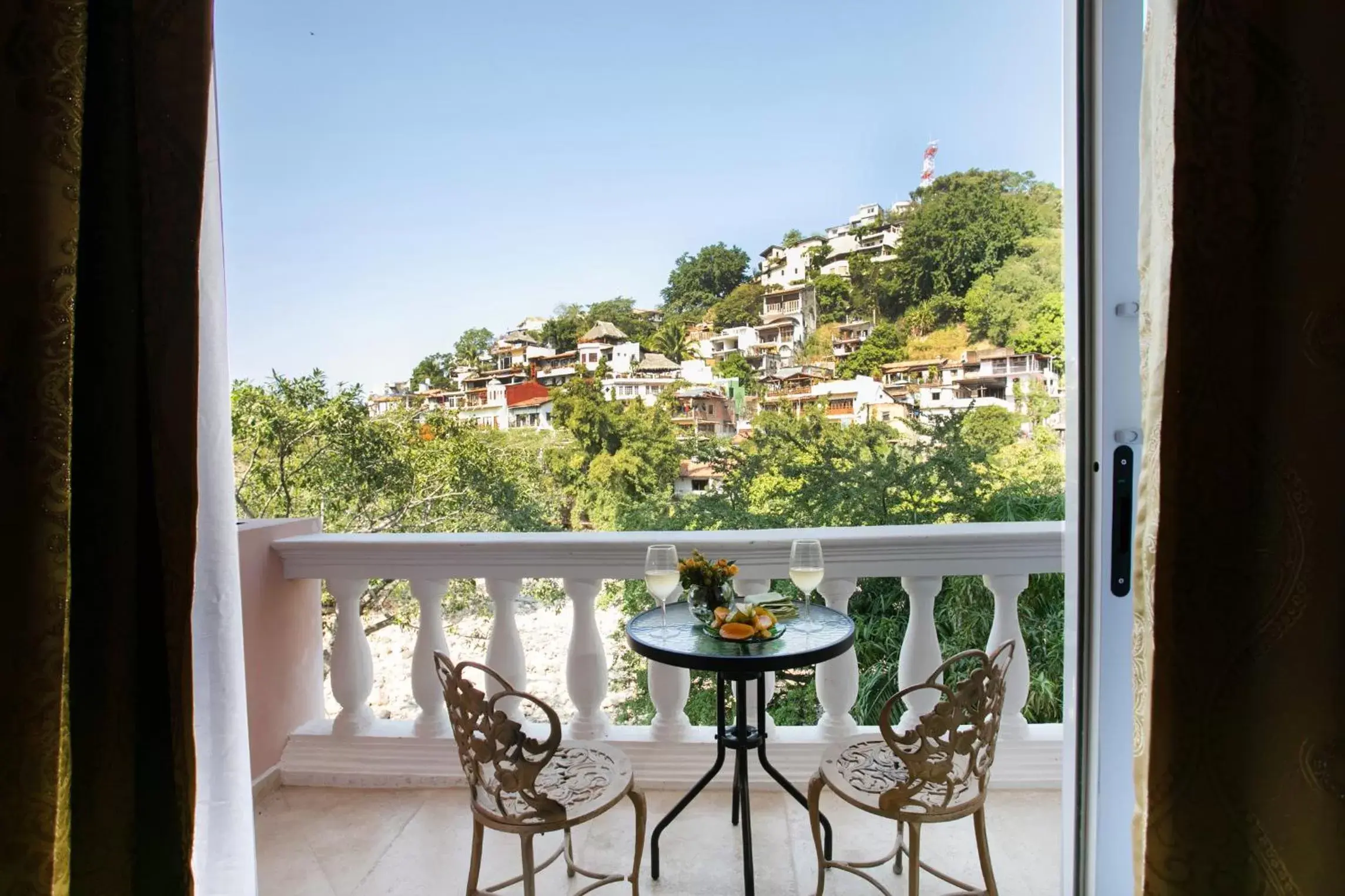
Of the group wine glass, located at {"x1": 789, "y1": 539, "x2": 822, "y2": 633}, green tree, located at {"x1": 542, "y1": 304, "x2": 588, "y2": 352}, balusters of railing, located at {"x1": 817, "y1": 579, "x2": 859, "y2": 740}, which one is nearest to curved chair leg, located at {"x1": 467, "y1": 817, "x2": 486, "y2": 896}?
wine glass, located at {"x1": 789, "y1": 539, "x2": 822, "y2": 633}

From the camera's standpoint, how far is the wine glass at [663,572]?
1654 mm

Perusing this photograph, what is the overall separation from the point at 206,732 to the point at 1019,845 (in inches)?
72.7

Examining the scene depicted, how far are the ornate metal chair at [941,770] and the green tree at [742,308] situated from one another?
474 cm

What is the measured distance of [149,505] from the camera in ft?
3.22

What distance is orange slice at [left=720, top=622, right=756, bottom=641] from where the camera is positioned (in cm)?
155

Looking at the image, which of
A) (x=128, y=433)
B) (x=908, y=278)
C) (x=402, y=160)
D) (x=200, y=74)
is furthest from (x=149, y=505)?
(x=402, y=160)

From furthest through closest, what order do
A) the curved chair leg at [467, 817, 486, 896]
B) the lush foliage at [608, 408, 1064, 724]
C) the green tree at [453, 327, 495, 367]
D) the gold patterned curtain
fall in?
the green tree at [453, 327, 495, 367]
the lush foliage at [608, 408, 1064, 724]
the curved chair leg at [467, 817, 486, 896]
the gold patterned curtain

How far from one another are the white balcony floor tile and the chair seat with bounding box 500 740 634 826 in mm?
372

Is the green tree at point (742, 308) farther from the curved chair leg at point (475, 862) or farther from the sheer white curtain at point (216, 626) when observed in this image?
the sheer white curtain at point (216, 626)

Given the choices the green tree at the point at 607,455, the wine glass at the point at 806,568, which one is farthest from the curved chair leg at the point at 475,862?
the green tree at the point at 607,455

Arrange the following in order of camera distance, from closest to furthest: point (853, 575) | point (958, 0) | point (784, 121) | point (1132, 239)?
point (1132, 239) → point (853, 575) → point (958, 0) → point (784, 121)

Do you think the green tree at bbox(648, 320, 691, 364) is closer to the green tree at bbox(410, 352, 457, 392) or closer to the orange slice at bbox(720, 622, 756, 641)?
the green tree at bbox(410, 352, 457, 392)

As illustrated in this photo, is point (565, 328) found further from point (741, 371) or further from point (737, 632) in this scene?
point (737, 632)

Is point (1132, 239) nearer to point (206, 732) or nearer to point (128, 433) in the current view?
point (128, 433)
